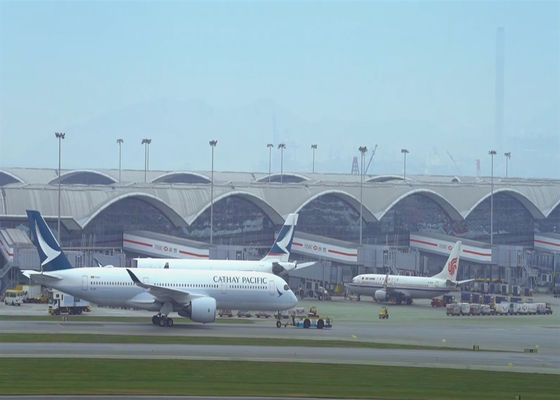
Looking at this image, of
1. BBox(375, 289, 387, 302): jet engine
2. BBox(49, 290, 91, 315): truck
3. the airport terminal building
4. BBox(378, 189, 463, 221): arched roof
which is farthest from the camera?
BBox(378, 189, 463, 221): arched roof

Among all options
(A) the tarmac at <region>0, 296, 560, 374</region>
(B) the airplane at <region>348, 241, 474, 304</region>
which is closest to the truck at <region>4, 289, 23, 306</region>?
(A) the tarmac at <region>0, 296, 560, 374</region>

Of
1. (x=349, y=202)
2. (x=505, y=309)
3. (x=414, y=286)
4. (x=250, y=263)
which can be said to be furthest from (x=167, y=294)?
(x=349, y=202)

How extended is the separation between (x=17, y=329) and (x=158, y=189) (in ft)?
211

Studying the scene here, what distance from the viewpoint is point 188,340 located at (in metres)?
60.5

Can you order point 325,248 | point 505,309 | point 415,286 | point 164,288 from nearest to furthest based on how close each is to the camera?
point 164,288
point 505,309
point 415,286
point 325,248

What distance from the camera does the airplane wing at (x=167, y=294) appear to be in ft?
231

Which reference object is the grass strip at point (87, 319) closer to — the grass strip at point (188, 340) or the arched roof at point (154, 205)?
the grass strip at point (188, 340)

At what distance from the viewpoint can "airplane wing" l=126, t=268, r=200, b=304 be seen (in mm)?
70281

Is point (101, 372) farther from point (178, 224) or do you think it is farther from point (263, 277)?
point (178, 224)

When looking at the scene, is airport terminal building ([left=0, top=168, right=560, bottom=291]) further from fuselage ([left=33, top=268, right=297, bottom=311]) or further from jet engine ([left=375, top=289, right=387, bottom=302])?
fuselage ([left=33, top=268, right=297, bottom=311])

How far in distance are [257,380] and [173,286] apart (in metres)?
29.7

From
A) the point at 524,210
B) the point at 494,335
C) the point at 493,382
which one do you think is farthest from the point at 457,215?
the point at 493,382

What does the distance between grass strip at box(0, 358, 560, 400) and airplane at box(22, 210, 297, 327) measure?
72.3 feet

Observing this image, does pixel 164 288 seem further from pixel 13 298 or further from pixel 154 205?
pixel 154 205
